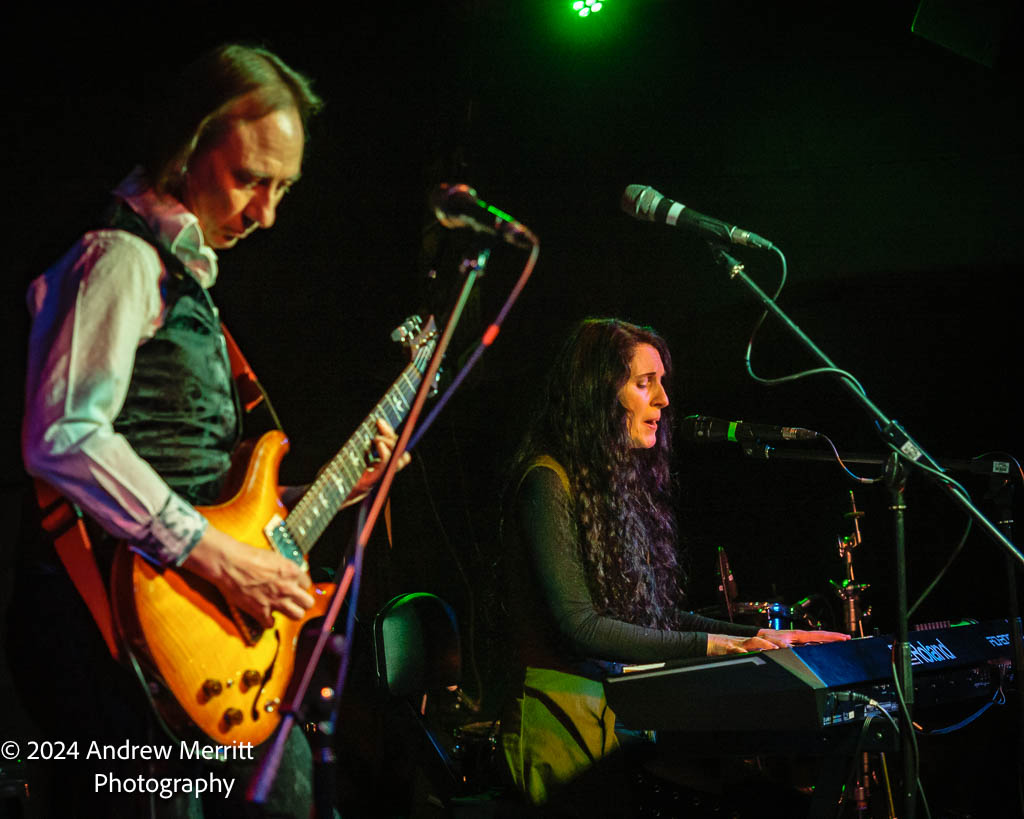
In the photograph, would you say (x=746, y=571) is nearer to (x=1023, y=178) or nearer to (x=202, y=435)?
(x=1023, y=178)

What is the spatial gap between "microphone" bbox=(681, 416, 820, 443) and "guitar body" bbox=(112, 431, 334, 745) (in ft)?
5.07

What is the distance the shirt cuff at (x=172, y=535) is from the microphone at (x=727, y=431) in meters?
1.78

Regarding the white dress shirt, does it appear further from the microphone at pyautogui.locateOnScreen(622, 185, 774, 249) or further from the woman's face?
the woman's face

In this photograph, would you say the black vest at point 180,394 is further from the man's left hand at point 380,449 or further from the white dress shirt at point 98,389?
the man's left hand at point 380,449

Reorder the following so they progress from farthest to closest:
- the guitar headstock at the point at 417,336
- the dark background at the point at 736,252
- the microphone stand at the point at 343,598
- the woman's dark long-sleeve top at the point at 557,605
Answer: the dark background at the point at 736,252 < the woman's dark long-sleeve top at the point at 557,605 < the guitar headstock at the point at 417,336 < the microphone stand at the point at 343,598

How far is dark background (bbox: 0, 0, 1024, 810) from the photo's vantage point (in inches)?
162

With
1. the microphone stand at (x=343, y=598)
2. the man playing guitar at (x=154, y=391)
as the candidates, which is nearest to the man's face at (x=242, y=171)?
the man playing guitar at (x=154, y=391)

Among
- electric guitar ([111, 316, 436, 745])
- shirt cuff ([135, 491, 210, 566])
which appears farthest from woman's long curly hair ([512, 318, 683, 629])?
shirt cuff ([135, 491, 210, 566])

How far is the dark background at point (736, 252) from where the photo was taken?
4.12 m

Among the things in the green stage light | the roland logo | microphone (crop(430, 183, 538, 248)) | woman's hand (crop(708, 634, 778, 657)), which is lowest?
woman's hand (crop(708, 634, 778, 657))

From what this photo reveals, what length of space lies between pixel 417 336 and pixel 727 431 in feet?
4.08

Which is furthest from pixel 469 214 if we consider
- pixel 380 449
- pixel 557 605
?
pixel 557 605

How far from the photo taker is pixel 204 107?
1881 millimetres

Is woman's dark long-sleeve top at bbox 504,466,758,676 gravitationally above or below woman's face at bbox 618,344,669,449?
below
